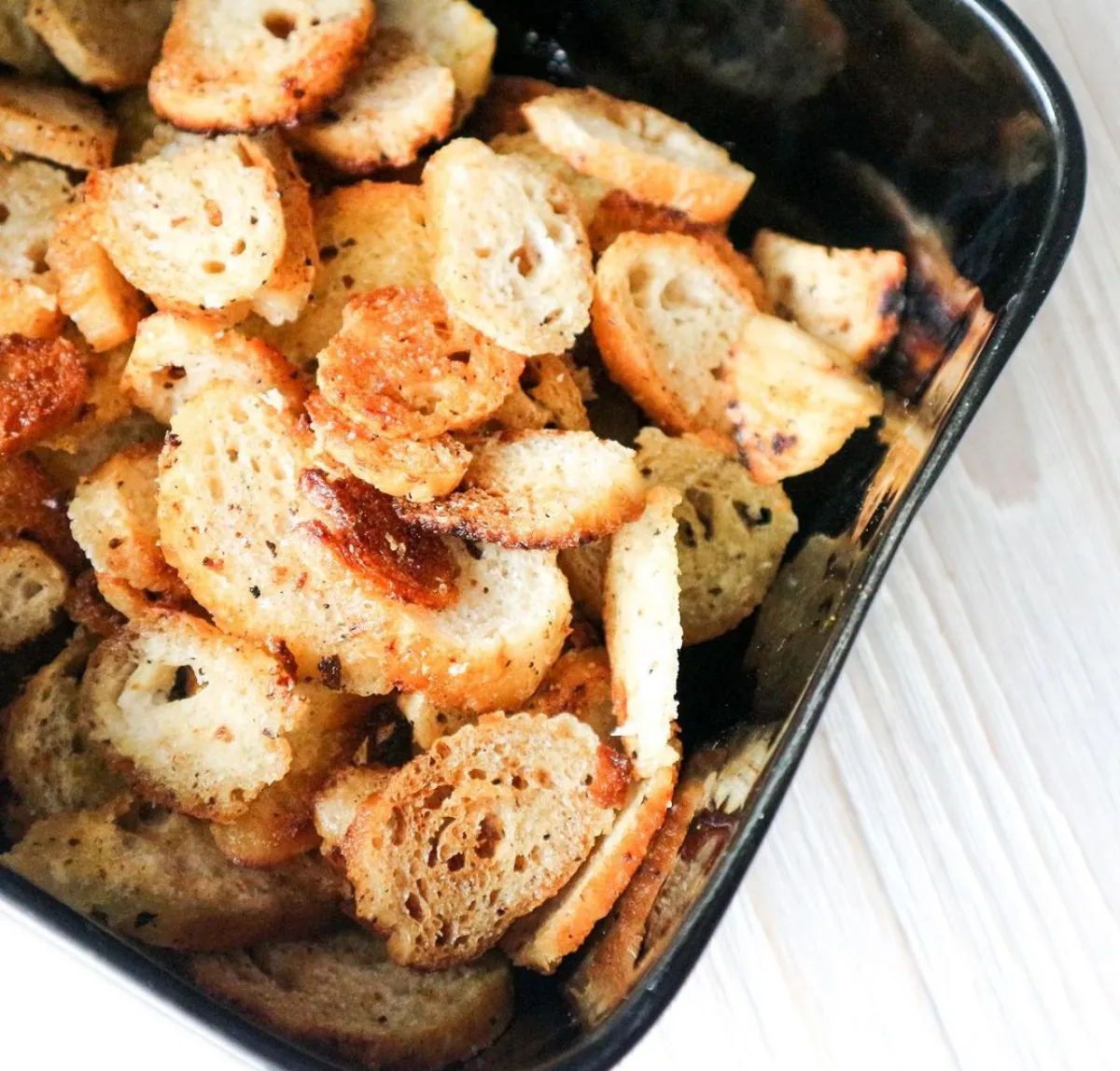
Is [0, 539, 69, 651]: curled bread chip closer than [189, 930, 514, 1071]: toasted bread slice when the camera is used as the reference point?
No

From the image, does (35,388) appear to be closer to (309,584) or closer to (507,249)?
(309,584)

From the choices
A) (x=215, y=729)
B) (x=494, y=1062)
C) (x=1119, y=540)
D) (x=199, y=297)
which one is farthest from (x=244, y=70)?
(x=1119, y=540)

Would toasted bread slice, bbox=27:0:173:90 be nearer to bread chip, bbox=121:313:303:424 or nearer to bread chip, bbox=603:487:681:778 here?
bread chip, bbox=121:313:303:424

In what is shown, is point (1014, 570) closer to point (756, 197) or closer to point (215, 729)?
point (756, 197)

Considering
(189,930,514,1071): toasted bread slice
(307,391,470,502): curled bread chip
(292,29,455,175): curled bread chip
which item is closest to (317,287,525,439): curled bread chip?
(307,391,470,502): curled bread chip

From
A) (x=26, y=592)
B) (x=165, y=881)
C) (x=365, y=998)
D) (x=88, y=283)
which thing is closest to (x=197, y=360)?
(x=88, y=283)

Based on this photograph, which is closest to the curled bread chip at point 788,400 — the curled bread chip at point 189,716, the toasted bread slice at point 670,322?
the toasted bread slice at point 670,322

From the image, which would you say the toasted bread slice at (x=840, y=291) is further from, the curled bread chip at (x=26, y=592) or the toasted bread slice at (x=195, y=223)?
the curled bread chip at (x=26, y=592)
